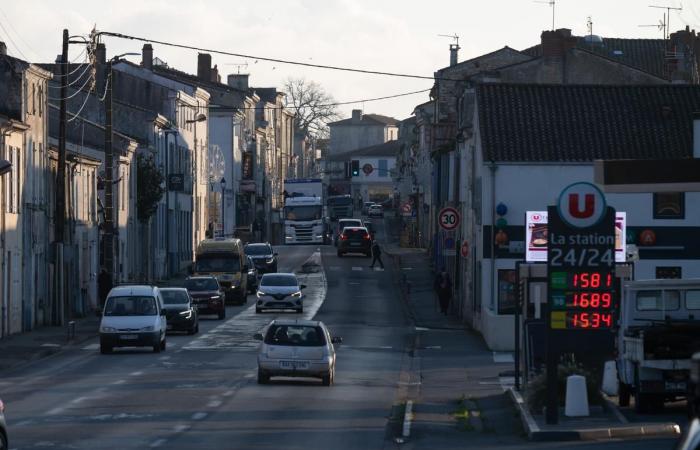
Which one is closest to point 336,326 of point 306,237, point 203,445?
point 203,445

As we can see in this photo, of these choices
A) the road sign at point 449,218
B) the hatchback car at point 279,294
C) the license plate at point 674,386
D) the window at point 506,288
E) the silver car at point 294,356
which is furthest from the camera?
the hatchback car at point 279,294

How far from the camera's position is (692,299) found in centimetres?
2678

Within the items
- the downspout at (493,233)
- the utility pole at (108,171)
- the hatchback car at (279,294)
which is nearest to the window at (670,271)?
the downspout at (493,233)

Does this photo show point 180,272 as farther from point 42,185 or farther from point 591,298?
point 591,298

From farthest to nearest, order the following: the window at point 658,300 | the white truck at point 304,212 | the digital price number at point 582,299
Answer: the white truck at point 304,212, the window at point 658,300, the digital price number at point 582,299

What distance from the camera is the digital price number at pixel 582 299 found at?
2311 centimetres

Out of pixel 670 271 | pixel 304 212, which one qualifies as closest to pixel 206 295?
pixel 670 271

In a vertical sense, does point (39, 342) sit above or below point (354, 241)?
below

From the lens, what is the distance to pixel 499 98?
51.2m

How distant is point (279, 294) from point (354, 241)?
32706mm

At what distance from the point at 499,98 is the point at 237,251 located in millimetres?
17322

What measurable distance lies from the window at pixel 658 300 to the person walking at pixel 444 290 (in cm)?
3303

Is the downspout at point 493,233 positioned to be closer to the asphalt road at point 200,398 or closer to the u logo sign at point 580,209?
the asphalt road at point 200,398

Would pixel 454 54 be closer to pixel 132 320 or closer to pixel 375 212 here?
pixel 375 212
